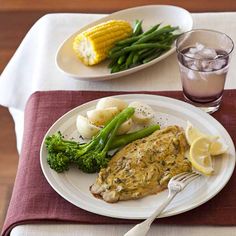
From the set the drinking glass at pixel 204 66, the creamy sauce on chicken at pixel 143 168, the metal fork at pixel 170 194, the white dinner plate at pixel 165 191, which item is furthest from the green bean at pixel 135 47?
the metal fork at pixel 170 194

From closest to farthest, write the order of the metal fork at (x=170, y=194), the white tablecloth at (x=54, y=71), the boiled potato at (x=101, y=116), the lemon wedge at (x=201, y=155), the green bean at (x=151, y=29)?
the metal fork at (x=170, y=194) → the lemon wedge at (x=201, y=155) → the boiled potato at (x=101, y=116) → the white tablecloth at (x=54, y=71) → the green bean at (x=151, y=29)

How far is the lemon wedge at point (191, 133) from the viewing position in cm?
114

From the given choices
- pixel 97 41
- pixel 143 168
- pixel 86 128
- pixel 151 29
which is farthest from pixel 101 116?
pixel 151 29

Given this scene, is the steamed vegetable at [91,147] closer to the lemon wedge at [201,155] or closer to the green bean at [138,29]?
the lemon wedge at [201,155]

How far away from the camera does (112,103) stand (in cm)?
123

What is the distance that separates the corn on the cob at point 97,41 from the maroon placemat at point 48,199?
197mm

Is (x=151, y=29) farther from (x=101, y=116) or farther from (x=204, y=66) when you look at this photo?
(x=101, y=116)

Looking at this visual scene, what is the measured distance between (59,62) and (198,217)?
0.63 metres

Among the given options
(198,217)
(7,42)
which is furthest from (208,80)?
(7,42)

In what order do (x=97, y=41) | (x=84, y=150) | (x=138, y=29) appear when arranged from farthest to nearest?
(x=138, y=29) → (x=97, y=41) → (x=84, y=150)

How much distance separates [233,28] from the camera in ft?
5.28

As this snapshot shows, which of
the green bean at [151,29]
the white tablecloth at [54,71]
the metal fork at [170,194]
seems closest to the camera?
the metal fork at [170,194]

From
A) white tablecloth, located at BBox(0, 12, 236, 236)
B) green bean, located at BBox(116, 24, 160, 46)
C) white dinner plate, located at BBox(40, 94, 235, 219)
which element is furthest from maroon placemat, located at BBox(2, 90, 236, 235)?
green bean, located at BBox(116, 24, 160, 46)

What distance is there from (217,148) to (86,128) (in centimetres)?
28
